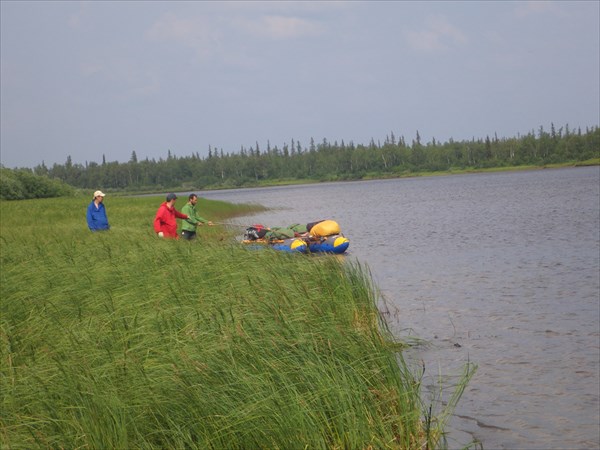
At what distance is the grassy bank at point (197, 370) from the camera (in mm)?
5348

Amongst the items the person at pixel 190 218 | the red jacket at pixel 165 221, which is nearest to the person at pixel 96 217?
the person at pixel 190 218

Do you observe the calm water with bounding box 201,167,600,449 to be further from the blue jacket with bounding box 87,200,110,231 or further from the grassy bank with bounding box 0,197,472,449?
the blue jacket with bounding box 87,200,110,231

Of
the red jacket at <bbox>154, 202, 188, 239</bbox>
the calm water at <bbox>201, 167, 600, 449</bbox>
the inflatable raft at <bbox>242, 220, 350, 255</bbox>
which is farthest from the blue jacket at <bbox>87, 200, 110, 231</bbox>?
the calm water at <bbox>201, 167, 600, 449</bbox>

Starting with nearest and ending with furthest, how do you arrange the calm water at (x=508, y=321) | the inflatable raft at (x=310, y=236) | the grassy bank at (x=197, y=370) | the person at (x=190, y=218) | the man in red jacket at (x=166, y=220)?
1. the grassy bank at (x=197, y=370)
2. the calm water at (x=508, y=321)
3. the man in red jacket at (x=166, y=220)
4. the person at (x=190, y=218)
5. the inflatable raft at (x=310, y=236)

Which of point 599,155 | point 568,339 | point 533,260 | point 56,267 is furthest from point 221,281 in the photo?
point 599,155

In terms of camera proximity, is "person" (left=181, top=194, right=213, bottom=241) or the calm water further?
"person" (left=181, top=194, right=213, bottom=241)

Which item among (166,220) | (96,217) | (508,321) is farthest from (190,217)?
(508,321)

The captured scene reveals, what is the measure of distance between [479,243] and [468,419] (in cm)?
1873

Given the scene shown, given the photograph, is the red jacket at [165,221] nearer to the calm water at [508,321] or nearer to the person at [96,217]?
the person at [96,217]

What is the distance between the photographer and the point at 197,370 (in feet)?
19.3

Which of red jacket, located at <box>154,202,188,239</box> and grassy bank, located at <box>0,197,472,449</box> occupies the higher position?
red jacket, located at <box>154,202,188,239</box>

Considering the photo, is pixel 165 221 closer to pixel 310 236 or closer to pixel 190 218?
pixel 190 218

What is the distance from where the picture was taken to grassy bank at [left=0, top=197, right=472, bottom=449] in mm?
5348

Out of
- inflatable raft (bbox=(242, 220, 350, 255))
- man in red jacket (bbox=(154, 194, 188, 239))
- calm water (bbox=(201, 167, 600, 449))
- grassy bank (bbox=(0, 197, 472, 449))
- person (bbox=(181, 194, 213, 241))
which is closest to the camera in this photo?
grassy bank (bbox=(0, 197, 472, 449))
